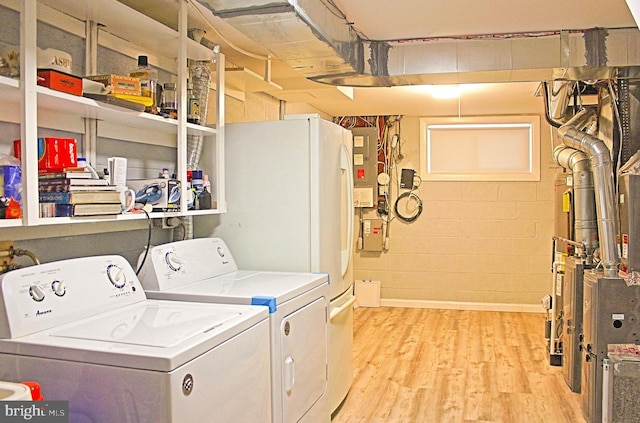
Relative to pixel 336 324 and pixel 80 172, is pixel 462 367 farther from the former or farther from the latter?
pixel 80 172

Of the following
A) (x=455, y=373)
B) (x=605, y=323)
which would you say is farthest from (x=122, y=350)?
(x=455, y=373)

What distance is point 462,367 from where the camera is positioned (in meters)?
4.45

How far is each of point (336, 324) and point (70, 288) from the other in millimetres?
1831

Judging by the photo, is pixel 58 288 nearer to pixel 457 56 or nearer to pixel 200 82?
pixel 200 82

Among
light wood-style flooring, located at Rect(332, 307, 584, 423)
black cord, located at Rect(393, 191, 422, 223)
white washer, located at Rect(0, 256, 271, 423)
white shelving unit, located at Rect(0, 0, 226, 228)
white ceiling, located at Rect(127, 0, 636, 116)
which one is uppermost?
white ceiling, located at Rect(127, 0, 636, 116)

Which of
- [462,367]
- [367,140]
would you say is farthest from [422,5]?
[367,140]

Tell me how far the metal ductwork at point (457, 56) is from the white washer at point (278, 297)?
3.61ft

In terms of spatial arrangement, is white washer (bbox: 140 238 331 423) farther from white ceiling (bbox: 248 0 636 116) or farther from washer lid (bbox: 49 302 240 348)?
white ceiling (bbox: 248 0 636 116)

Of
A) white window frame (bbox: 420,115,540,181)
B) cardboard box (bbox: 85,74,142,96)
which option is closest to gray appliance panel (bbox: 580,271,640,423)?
cardboard box (bbox: 85,74,142,96)

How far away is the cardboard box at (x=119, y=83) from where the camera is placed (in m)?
2.15

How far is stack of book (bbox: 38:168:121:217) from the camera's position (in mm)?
1927

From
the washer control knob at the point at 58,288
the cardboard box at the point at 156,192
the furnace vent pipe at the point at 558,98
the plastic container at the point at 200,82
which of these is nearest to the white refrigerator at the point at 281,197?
the plastic container at the point at 200,82
